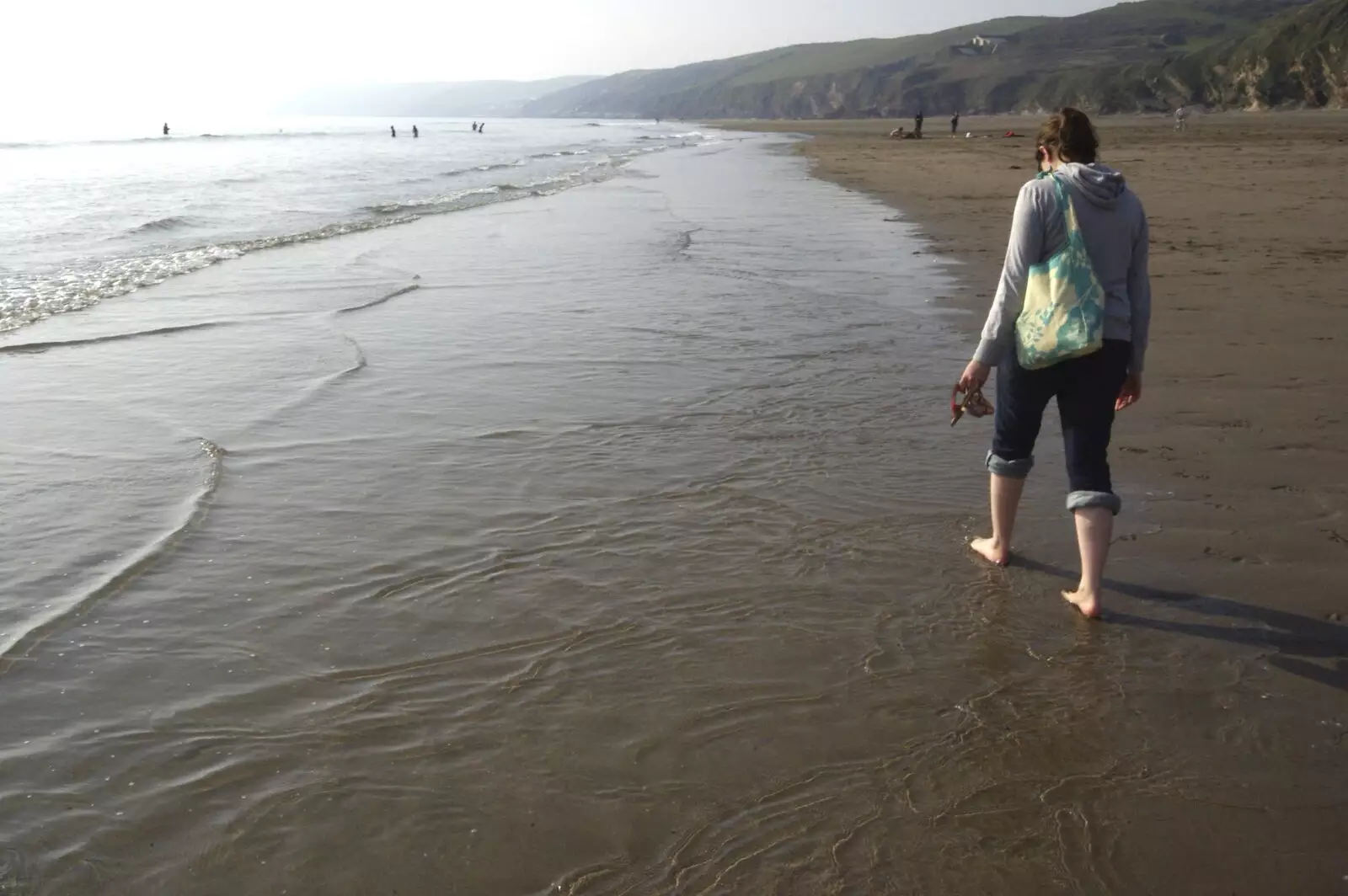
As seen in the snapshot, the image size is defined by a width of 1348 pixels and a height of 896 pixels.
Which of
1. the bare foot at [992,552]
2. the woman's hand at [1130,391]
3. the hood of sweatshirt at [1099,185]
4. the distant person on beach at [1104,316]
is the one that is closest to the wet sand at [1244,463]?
the bare foot at [992,552]

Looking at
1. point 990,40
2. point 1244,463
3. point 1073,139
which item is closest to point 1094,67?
point 990,40

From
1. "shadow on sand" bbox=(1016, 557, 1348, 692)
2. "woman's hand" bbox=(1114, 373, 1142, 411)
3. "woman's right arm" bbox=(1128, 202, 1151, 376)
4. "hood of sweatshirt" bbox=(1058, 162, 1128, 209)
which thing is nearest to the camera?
"shadow on sand" bbox=(1016, 557, 1348, 692)

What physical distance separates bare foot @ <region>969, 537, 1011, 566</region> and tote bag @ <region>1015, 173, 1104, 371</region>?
83cm

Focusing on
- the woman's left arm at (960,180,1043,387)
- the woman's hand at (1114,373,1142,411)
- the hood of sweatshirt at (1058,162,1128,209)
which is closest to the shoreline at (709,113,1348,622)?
the woman's hand at (1114,373,1142,411)

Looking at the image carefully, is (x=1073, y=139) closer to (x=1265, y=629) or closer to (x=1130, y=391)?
(x=1130, y=391)

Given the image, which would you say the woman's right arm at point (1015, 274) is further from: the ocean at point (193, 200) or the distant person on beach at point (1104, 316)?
the ocean at point (193, 200)

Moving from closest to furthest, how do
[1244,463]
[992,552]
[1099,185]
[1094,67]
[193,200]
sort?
[1099,185] → [992,552] → [1244,463] → [193,200] → [1094,67]

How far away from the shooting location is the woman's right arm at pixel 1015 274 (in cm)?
363

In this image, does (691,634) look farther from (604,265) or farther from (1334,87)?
(1334,87)

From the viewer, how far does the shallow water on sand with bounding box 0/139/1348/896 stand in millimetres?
2562

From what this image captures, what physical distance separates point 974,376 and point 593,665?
1.78 m

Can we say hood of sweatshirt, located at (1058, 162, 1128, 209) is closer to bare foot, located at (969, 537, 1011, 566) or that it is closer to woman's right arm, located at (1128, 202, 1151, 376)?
woman's right arm, located at (1128, 202, 1151, 376)

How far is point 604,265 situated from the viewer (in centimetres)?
1223

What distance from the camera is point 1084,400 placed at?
3721 millimetres
